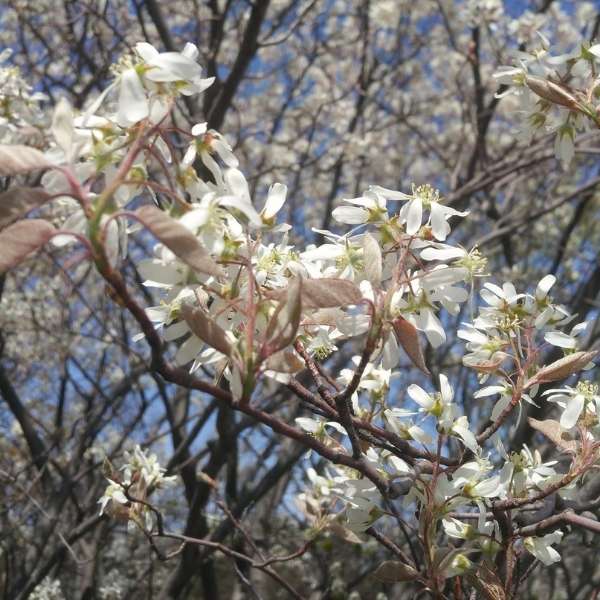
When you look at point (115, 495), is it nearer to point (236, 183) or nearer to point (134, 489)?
point (134, 489)

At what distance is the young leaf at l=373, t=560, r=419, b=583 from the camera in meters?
1.12

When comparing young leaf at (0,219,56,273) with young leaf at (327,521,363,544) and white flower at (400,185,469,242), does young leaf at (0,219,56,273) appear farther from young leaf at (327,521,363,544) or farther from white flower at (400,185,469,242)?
young leaf at (327,521,363,544)

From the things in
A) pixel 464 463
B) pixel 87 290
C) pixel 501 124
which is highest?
pixel 464 463

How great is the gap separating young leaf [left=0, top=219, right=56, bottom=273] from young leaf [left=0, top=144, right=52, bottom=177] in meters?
0.06

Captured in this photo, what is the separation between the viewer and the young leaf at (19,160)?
0.76 meters

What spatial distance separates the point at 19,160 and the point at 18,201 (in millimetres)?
53

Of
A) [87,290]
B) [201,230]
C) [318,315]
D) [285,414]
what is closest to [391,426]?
[318,315]

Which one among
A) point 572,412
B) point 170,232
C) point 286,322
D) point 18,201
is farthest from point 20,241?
point 572,412

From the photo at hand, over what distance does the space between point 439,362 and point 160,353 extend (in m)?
4.15

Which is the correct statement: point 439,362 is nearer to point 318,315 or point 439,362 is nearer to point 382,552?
point 382,552

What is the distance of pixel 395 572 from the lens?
1131 mm

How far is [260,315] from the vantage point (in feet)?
3.22

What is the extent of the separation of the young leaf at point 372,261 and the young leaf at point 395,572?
465mm

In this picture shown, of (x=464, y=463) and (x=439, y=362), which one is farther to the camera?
(x=439, y=362)
